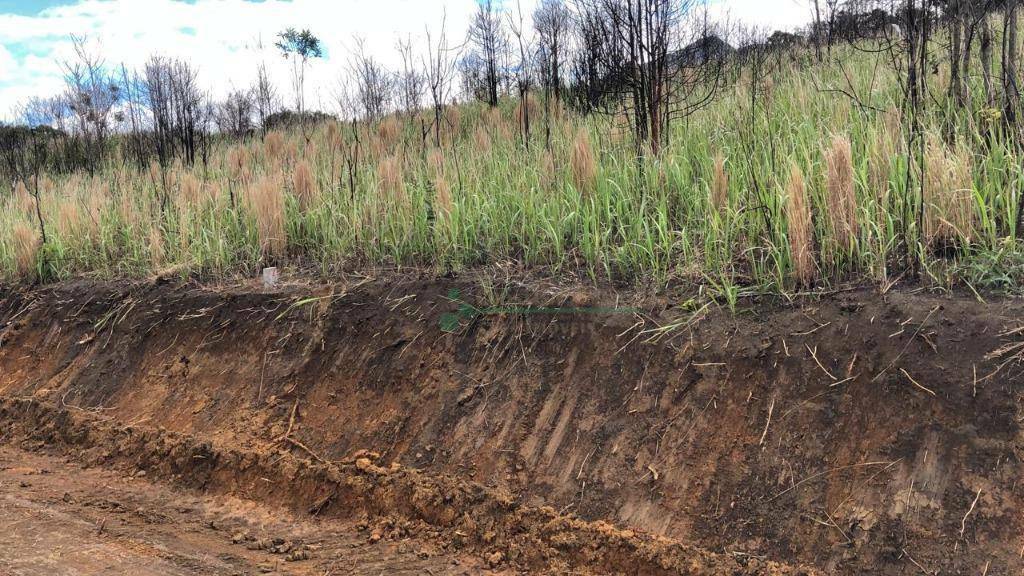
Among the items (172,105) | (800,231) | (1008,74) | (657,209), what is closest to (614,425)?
(800,231)

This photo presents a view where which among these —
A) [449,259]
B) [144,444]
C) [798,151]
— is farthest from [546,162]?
[144,444]

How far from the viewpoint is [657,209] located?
3.69m

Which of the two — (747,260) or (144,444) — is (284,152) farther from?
(747,260)

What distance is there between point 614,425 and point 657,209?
143cm

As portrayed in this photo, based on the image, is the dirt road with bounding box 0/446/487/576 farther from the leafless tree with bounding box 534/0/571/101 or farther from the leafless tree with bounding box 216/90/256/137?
the leafless tree with bounding box 216/90/256/137

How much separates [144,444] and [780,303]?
148 inches

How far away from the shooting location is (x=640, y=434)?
9.18 feet

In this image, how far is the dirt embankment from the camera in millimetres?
2295

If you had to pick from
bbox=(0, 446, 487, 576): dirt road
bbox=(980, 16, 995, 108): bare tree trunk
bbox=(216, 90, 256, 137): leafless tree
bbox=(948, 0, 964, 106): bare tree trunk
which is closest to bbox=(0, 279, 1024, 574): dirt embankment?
bbox=(0, 446, 487, 576): dirt road

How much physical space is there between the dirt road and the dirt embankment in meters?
0.14

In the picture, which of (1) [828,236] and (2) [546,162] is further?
(2) [546,162]

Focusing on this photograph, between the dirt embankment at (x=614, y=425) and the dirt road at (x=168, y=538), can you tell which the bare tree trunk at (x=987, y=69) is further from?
the dirt road at (x=168, y=538)

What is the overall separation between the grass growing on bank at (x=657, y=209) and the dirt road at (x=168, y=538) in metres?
1.70

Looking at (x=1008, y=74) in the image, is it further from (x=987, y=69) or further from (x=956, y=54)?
(x=956, y=54)
